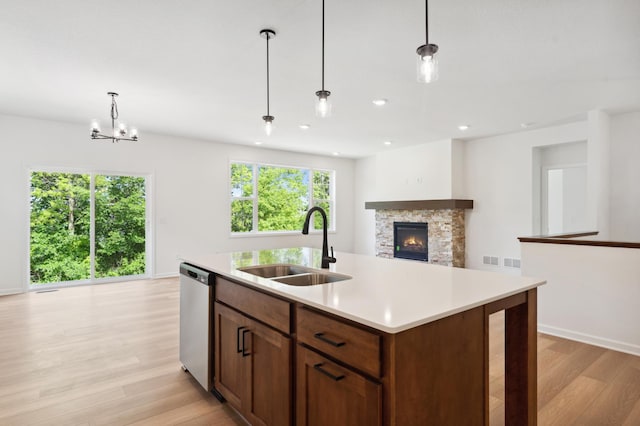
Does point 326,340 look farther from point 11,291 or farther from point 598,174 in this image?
point 11,291

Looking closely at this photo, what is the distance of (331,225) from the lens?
8.73 metres

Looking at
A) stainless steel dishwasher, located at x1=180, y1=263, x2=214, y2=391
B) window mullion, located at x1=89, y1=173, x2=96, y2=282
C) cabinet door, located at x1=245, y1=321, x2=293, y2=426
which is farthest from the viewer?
window mullion, located at x1=89, y1=173, x2=96, y2=282

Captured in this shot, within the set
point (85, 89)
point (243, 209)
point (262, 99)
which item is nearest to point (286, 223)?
point (243, 209)

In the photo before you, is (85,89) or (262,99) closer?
(85,89)

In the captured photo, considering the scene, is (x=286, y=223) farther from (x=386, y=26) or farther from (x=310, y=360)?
(x=310, y=360)

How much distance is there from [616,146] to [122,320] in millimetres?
6705

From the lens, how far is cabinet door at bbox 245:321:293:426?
5.08 ft

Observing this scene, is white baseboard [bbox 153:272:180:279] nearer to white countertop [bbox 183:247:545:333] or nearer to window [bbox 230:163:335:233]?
window [bbox 230:163:335:233]

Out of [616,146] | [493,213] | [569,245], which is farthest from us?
[493,213]

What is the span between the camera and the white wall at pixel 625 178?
15.7 feet

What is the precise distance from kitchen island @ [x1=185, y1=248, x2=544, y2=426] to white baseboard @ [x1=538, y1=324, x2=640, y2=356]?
2026mm

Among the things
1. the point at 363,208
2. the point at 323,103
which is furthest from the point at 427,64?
the point at 363,208

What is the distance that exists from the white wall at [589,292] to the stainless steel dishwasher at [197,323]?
3.06m

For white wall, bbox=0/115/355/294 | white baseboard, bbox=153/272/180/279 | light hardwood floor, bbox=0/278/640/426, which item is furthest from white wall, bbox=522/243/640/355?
white baseboard, bbox=153/272/180/279
